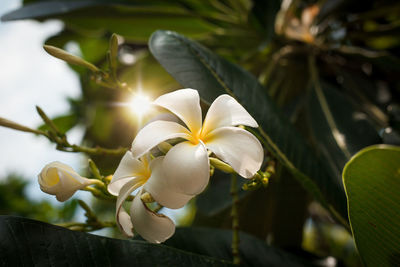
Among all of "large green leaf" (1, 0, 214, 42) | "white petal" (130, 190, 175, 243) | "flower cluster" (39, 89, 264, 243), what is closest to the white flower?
"flower cluster" (39, 89, 264, 243)

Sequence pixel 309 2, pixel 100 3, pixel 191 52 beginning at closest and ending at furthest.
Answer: pixel 191 52 < pixel 100 3 < pixel 309 2

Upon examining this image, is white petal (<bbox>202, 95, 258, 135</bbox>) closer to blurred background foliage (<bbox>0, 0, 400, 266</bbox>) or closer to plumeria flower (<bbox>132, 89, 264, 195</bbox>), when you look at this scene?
plumeria flower (<bbox>132, 89, 264, 195</bbox>)

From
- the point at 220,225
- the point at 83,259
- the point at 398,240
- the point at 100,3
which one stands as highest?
the point at 100,3

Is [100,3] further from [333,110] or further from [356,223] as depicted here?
[356,223]

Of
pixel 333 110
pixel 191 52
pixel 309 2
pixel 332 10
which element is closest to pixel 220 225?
pixel 333 110

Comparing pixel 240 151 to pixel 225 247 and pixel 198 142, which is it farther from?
pixel 225 247
